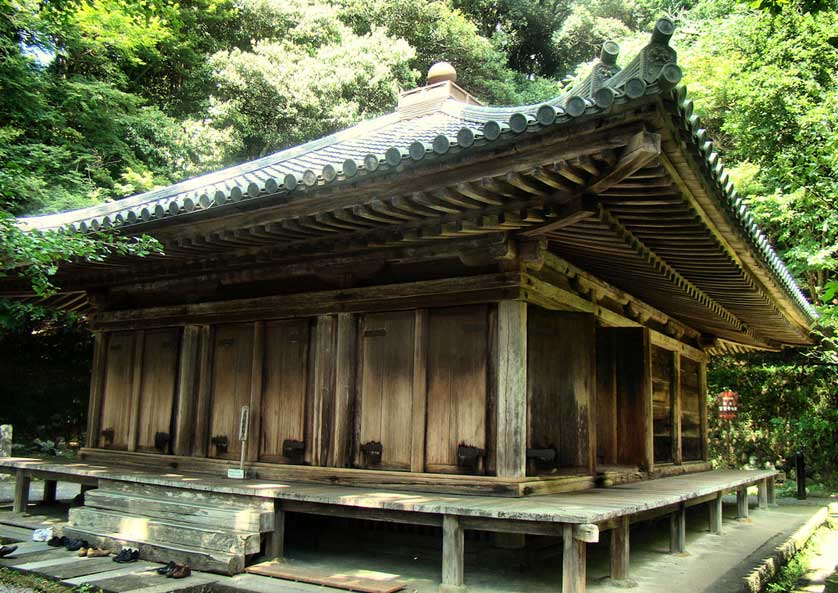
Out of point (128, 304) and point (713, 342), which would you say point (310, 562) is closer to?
point (128, 304)

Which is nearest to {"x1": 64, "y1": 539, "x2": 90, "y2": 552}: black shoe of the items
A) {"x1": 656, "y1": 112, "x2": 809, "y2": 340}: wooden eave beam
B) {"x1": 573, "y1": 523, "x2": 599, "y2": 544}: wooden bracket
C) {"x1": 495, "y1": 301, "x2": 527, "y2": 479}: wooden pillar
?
{"x1": 495, "y1": 301, "x2": 527, "y2": 479}: wooden pillar

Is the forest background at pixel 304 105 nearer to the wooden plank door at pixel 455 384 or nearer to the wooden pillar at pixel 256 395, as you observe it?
the wooden pillar at pixel 256 395

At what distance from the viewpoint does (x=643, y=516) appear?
19.9 ft

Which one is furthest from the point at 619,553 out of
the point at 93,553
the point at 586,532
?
the point at 93,553

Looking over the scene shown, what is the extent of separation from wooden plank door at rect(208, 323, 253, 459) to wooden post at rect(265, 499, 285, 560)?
1952 millimetres

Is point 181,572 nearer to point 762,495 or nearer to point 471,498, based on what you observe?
point 471,498

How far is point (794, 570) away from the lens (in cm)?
697

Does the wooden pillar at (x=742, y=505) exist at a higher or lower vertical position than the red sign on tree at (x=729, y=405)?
lower

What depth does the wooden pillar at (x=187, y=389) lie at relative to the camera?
25.9ft

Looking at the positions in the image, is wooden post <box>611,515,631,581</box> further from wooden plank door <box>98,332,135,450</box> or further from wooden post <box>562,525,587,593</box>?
wooden plank door <box>98,332,135,450</box>

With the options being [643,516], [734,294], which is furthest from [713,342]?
[643,516]

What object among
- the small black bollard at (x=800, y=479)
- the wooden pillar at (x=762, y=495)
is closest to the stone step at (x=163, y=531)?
the wooden pillar at (x=762, y=495)

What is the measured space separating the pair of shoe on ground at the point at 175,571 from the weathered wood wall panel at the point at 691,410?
7.97 meters

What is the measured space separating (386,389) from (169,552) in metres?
2.37
